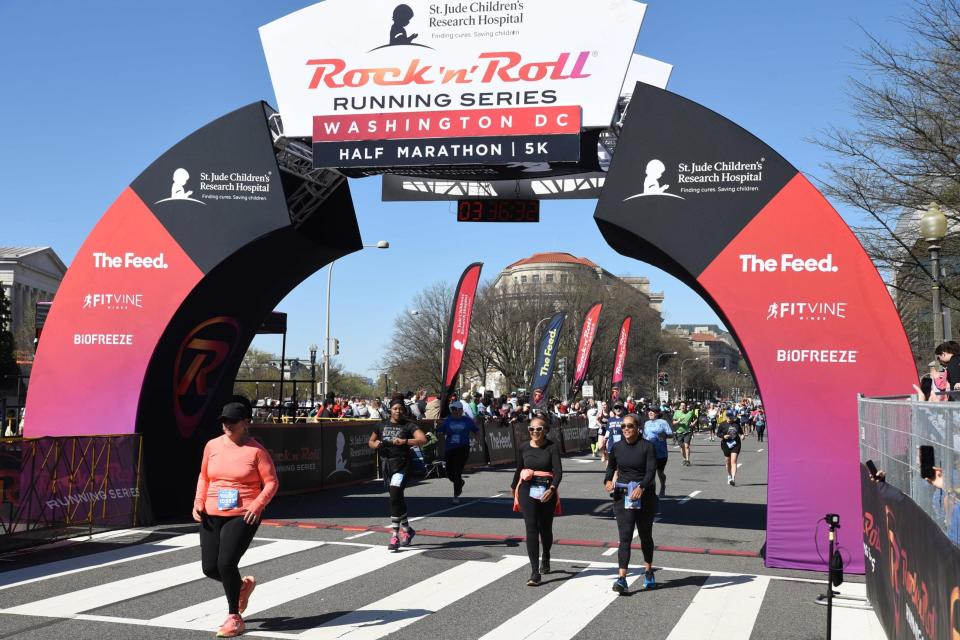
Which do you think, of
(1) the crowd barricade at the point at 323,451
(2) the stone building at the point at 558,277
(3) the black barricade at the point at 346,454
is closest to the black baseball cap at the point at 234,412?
(1) the crowd barricade at the point at 323,451

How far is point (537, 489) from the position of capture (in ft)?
30.5

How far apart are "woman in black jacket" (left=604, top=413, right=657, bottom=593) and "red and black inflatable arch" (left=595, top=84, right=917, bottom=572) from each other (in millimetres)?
2213

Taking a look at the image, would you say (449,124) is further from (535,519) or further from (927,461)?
(927,461)

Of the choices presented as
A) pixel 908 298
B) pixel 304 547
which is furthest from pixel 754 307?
pixel 908 298

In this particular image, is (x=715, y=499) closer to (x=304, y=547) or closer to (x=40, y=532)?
(x=304, y=547)

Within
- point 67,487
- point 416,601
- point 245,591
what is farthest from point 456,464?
point 245,591

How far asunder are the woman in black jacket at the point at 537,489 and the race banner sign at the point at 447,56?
4.69 meters

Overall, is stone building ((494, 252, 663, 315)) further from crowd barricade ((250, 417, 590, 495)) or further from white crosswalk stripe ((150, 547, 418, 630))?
white crosswalk stripe ((150, 547, 418, 630))

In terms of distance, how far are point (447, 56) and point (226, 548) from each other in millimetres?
7873

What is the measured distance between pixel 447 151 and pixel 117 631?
7.53 m

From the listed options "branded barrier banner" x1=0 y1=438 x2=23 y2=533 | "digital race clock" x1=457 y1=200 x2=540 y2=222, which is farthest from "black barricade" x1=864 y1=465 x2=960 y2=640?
"branded barrier banner" x1=0 y1=438 x2=23 y2=533

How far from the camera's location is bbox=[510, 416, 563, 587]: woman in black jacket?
9195 millimetres

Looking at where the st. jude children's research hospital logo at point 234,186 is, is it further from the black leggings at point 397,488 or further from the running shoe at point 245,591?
the running shoe at point 245,591

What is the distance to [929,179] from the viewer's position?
18234 millimetres
